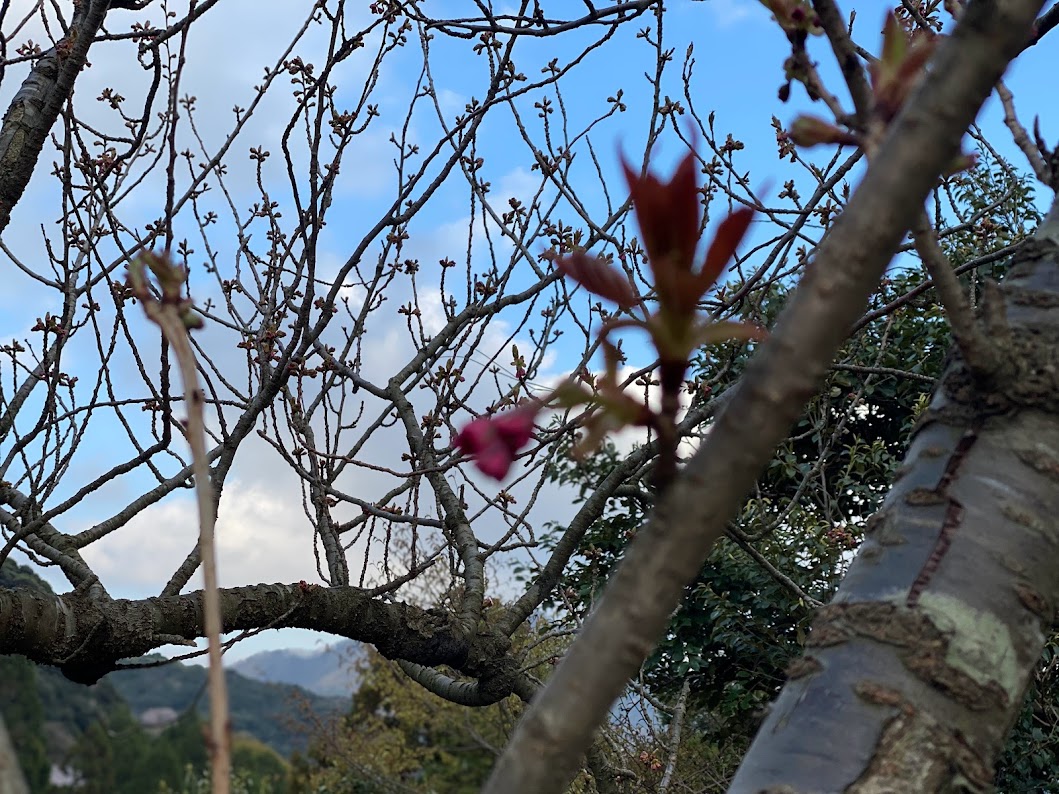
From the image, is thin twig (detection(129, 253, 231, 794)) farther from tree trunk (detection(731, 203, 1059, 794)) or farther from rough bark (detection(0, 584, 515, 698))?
rough bark (detection(0, 584, 515, 698))

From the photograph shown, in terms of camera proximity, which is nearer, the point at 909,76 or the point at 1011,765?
the point at 909,76

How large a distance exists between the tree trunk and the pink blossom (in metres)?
0.36

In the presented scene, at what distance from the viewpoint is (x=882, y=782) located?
0.70 m

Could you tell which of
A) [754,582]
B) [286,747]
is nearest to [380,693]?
[754,582]

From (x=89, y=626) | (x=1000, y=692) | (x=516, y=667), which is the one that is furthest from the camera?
(x=516, y=667)

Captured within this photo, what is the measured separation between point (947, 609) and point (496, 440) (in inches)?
18.1

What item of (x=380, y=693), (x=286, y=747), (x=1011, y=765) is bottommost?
(x=286, y=747)

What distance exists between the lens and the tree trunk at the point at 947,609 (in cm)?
72

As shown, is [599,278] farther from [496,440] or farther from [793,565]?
[793,565]

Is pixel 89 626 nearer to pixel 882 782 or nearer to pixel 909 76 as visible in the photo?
pixel 882 782

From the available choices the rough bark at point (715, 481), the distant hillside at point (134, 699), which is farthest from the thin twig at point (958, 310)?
the distant hillside at point (134, 699)

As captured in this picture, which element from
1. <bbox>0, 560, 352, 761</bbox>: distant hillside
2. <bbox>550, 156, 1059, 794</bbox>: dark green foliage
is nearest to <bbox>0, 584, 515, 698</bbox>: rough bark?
<bbox>0, 560, 352, 761</bbox>: distant hillside

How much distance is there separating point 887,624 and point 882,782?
13 centimetres

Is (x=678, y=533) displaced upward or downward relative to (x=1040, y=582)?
downward
